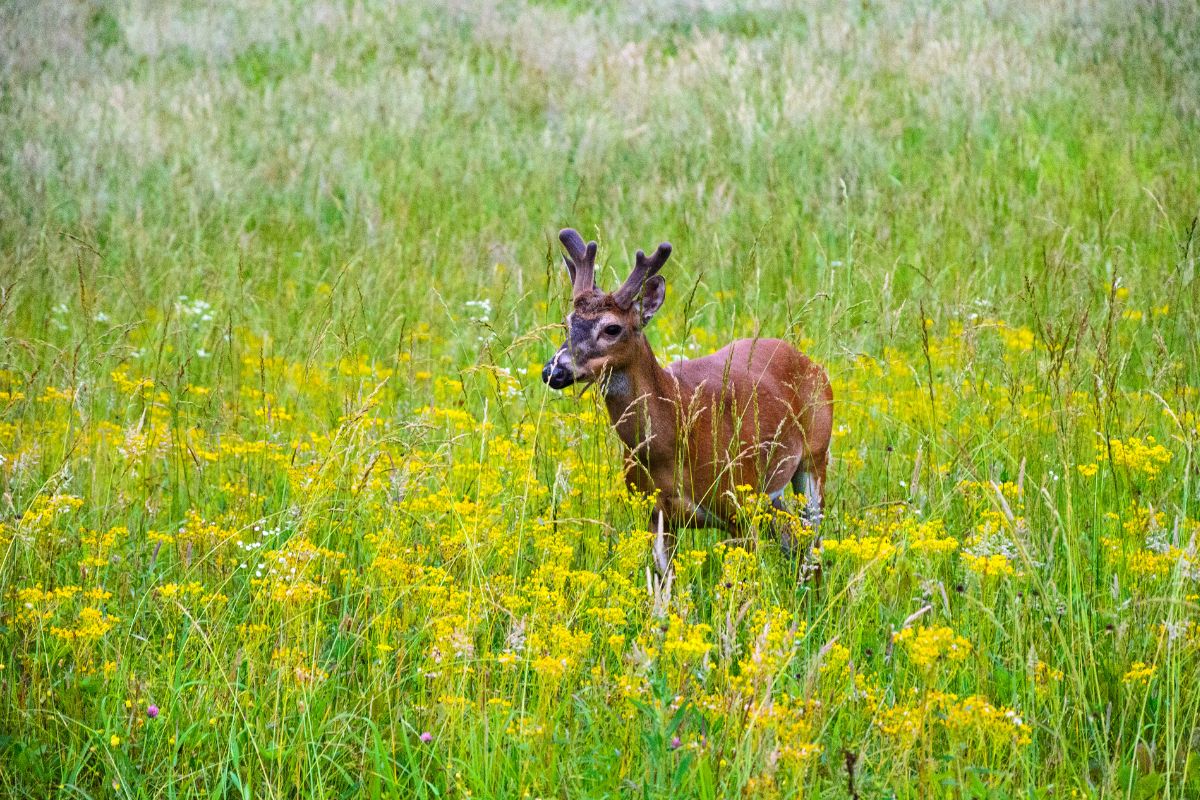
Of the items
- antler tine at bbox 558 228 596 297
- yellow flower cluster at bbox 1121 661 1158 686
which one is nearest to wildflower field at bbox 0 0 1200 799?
yellow flower cluster at bbox 1121 661 1158 686

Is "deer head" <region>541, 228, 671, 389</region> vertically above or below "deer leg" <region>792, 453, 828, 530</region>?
above

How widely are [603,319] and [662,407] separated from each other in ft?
1.47

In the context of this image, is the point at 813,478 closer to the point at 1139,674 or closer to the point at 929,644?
the point at 1139,674

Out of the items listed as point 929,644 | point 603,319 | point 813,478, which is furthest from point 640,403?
point 929,644

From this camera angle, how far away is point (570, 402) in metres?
6.04

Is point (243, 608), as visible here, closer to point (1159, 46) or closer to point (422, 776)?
point (422, 776)

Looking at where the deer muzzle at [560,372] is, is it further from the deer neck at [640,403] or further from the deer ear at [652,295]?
the deer ear at [652,295]

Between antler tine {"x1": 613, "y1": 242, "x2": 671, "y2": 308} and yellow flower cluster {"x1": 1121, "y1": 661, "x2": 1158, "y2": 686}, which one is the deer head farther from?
yellow flower cluster {"x1": 1121, "y1": 661, "x2": 1158, "y2": 686}

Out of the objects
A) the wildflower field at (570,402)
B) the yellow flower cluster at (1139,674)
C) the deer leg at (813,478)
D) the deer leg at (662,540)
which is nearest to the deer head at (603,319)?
the wildflower field at (570,402)

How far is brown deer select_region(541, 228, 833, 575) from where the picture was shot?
180 inches

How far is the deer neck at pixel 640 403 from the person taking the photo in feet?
15.7

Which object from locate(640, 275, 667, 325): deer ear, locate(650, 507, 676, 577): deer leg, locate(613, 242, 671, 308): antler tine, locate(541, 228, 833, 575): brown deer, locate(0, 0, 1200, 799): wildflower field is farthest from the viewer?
locate(640, 275, 667, 325): deer ear

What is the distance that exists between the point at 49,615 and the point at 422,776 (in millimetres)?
1149

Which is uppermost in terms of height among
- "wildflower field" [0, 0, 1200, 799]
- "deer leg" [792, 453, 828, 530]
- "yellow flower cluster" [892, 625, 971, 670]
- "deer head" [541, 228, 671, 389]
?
"deer head" [541, 228, 671, 389]
